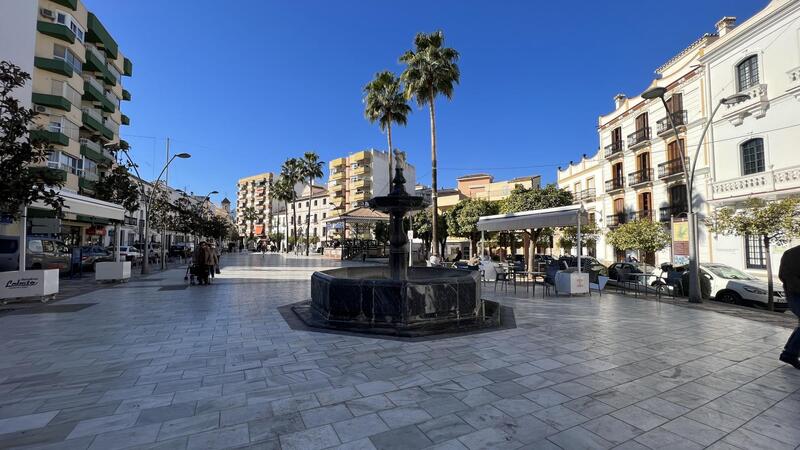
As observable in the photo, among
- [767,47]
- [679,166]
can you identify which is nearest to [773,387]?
[767,47]

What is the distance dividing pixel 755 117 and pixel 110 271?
1224 inches

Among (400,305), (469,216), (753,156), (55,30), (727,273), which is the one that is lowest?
(727,273)

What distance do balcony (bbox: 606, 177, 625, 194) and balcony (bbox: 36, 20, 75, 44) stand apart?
42783 millimetres

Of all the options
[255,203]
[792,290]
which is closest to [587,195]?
[792,290]

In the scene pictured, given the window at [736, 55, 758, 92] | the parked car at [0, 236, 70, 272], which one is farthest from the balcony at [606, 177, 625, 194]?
the parked car at [0, 236, 70, 272]

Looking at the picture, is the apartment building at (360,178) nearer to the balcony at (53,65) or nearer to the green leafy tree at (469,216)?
the green leafy tree at (469,216)

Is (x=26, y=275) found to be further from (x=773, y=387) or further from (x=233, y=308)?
(x=773, y=387)

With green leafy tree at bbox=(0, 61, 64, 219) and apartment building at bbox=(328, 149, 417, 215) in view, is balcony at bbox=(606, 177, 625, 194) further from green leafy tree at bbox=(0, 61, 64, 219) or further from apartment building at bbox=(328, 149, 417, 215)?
apartment building at bbox=(328, 149, 417, 215)

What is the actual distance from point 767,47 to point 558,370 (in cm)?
2328

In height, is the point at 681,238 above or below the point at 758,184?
below

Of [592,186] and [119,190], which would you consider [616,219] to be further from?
[119,190]

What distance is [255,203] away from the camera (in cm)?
10700

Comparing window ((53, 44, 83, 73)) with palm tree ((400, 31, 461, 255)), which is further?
window ((53, 44, 83, 73))

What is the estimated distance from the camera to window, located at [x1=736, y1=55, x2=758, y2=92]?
1840 cm
